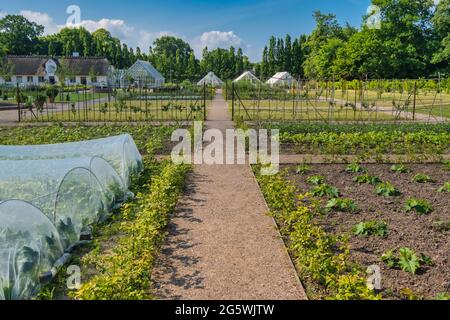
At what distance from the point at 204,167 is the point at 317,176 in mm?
2864

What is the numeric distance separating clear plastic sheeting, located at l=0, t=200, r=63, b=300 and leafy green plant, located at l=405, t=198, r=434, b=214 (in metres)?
5.46

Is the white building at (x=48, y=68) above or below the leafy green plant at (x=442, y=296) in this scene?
above

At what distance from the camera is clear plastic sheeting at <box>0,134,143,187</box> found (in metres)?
8.44

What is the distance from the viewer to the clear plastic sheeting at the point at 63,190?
581 cm

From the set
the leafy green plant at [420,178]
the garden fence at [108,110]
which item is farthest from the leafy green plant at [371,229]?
the garden fence at [108,110]

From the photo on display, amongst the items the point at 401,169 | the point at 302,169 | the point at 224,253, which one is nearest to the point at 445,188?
the point at 401,169

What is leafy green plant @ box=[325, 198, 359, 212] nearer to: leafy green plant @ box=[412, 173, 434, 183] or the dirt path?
the dirt path

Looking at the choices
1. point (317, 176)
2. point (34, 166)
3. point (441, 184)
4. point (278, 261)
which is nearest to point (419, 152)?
point (441, 184)

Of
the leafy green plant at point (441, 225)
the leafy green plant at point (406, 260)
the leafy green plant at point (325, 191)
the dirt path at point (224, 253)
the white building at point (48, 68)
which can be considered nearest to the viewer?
the dirt path at point (224, 253)

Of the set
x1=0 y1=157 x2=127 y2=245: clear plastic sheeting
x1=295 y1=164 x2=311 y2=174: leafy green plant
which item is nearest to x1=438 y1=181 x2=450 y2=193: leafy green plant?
x1=295 y1=164 x2=311 y2=174: leafy green plant

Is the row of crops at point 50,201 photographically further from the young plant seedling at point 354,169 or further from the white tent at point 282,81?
the white tent at point 282,81

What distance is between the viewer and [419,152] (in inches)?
467

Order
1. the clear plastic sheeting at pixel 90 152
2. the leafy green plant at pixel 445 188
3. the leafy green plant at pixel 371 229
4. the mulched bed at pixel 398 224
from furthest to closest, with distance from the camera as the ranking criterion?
the clear plastic sheeting at pixel 90 152, the leafy green plant at pixel 445 188, the leafy green plant at pixel 371 229, the mulched bed at pixel 398 224

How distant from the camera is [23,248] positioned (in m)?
4.55
